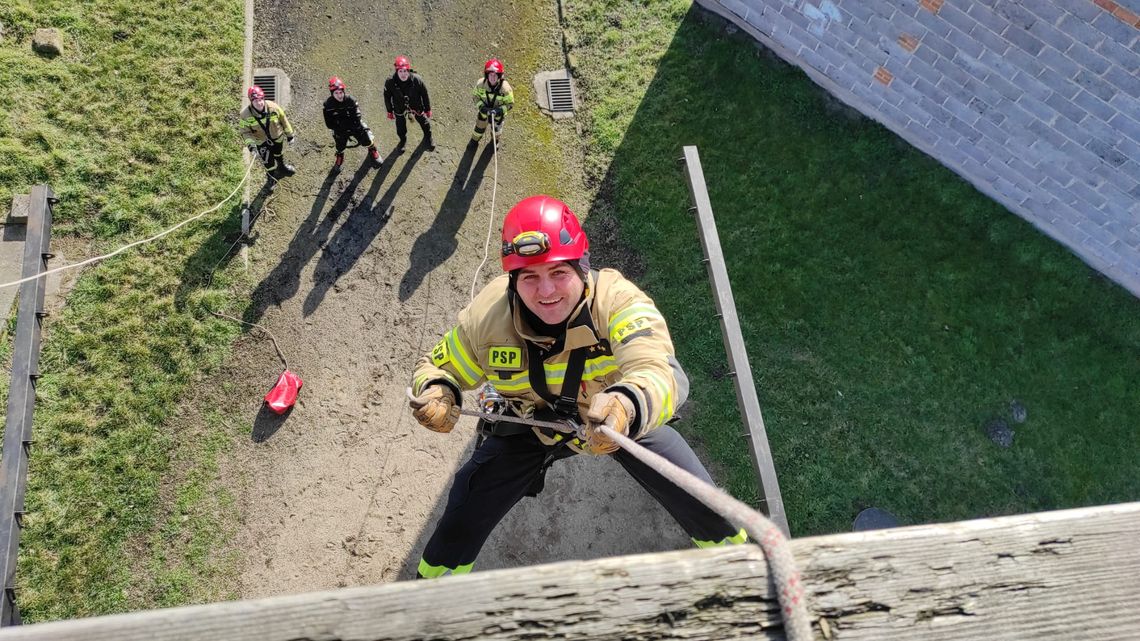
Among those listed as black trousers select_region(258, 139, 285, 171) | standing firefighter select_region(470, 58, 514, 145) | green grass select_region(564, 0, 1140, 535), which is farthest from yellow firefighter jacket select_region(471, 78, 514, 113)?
black trousers select_region(258, 139, 285, 171)

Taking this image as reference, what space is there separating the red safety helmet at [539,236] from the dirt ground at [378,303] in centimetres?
305

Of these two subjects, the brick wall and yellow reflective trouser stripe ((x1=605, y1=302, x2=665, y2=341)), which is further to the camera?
the brick wall

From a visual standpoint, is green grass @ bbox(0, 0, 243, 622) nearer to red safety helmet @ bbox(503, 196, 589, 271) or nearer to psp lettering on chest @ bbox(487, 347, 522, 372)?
psp lettering on chest @ bbox(487, 347, 522, 372)

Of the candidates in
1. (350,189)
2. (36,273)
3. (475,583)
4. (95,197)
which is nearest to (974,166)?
(350,189)

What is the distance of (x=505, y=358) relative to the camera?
4.36 m

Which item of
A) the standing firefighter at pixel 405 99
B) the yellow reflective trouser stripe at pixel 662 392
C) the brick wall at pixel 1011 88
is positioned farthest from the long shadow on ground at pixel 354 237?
the brick wall at pixel 1011 88

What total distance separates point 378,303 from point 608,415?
14.7 ft

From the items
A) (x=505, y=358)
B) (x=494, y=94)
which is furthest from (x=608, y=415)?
(x=494, y=94)

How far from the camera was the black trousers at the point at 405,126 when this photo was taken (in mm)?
7500

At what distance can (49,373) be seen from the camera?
6645mm

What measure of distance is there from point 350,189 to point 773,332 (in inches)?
211

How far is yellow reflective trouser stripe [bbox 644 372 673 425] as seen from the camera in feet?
12.2

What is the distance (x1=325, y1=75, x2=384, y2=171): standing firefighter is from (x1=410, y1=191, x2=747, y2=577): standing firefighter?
3776mm

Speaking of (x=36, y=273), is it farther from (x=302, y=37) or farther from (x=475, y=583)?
(x=475, y=583)
